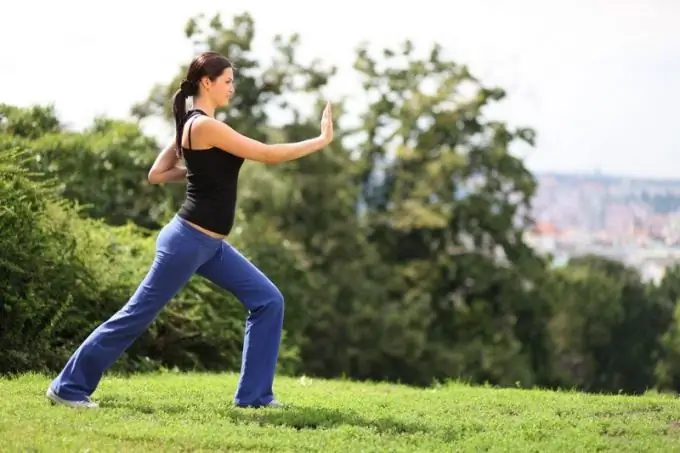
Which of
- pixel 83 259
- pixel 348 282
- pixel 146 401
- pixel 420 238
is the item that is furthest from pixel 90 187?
pixel 420 238

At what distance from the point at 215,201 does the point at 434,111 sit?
1334 inches

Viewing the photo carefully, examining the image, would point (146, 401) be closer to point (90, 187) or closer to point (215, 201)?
point (215, 201)

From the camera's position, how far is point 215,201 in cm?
769

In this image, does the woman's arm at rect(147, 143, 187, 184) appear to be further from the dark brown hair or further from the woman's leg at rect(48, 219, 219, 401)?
the woman's leg at rect(48, 219, 219, 401)

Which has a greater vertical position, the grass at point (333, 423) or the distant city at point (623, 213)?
the distant city at point (623, 213)

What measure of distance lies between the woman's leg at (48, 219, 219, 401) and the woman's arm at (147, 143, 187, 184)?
389 millimetres

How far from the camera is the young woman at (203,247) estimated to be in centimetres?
760

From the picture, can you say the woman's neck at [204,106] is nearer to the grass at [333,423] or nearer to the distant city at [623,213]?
the grass at [333,423]

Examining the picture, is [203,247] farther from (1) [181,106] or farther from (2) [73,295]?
(2) [73,295]

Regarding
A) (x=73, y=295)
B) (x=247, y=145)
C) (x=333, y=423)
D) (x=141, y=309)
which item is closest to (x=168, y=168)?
(x=247, y=145)

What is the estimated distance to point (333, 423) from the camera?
25.2 feet

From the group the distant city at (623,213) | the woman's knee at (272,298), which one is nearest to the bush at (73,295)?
the woman's knee at (272,298)

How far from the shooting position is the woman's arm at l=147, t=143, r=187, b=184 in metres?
8.06

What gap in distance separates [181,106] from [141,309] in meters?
1.20
